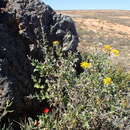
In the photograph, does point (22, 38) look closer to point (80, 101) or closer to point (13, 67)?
point (13, 67)

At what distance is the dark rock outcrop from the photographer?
494cm

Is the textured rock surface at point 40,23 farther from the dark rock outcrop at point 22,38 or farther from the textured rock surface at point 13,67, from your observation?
the textured rock surface at point 13,67

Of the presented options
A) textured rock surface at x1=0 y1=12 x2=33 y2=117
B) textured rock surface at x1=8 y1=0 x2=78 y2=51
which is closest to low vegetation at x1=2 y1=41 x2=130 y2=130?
textured rock surface at x1=0 y1=12 x2=33 y2=117

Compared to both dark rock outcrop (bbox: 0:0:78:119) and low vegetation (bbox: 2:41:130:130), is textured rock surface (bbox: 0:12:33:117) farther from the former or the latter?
low vegetation (bbox: 2:41:130:130)

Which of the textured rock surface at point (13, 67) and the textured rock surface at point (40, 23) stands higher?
the textured rock surface at point (40, 23)

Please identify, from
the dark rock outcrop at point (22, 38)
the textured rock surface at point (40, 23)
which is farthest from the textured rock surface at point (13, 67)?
the textured rock surface at point (40, 23)

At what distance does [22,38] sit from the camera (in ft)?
19.0

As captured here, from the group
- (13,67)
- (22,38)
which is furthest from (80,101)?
(22,38)

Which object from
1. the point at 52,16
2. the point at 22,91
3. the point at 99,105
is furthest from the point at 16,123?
the point at 52,16

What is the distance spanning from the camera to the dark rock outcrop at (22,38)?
4941 millimetres

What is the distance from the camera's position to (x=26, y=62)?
5.50 m

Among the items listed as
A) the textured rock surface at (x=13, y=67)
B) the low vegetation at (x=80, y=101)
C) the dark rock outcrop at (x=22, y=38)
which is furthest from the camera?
the dark rock outcrop at (x=22, y=38)

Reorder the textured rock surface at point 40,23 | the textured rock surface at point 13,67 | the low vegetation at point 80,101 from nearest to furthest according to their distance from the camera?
1. the low vegetation at point 80,101
2. the textured rock surface at point 13,67
3. the textured rock surface at point 40,23

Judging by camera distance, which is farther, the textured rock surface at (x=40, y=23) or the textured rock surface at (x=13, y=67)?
the textured rock surface at (x=40, y=23)
